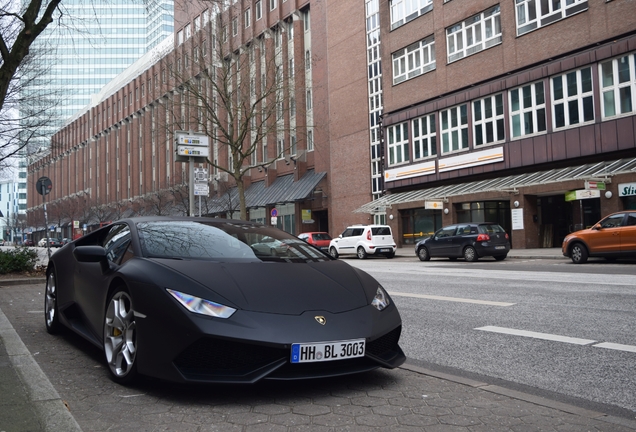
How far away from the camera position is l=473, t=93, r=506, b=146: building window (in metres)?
30.0

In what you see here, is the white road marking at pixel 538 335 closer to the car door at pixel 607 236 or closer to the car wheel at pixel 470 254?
the car door at pixel 607 236

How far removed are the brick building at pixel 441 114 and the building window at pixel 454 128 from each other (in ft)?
0.32

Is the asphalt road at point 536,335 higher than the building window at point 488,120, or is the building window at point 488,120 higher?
the building window at point 488,120

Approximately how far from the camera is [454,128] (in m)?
32.8

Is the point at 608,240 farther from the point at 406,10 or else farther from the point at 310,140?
the point at 310,140

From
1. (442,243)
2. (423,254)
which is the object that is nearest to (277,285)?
(442,243)

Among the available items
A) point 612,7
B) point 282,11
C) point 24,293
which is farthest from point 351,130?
point 24,293

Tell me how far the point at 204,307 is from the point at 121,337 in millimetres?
887

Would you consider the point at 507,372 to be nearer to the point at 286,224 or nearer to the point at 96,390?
the point at 96,390

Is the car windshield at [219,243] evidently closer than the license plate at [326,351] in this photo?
No

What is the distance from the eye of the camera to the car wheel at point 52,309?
19.3 feet

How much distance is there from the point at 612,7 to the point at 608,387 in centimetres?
2512

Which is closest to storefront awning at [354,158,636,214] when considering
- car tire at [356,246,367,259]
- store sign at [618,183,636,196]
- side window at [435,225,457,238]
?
store sign at [618,183,636,196]

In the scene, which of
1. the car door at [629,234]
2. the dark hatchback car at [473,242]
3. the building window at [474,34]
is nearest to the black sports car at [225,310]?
the car door at [629,234]
